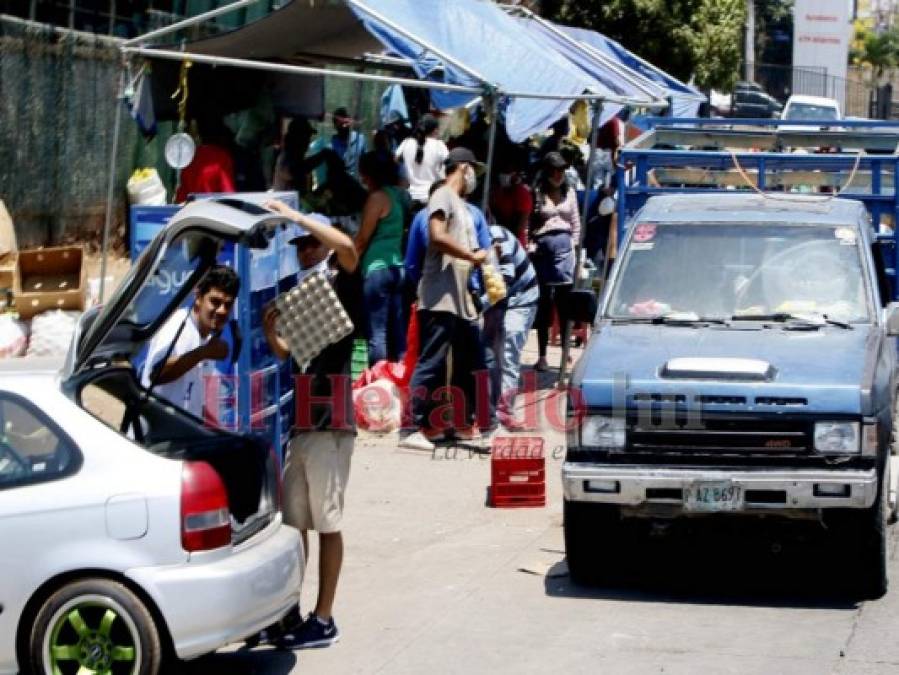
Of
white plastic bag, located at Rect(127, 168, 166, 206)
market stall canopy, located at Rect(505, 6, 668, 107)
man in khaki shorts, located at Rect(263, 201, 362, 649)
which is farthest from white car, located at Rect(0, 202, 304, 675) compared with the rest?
market stall canopy, located at Rect(505, 6, 668, 107)

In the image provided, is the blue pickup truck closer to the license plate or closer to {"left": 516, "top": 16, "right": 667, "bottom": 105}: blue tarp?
the license plate

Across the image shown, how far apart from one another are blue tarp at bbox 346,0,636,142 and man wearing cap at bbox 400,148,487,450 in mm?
1230

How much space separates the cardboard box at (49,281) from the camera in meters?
13.1

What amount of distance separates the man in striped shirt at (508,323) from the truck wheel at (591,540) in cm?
405

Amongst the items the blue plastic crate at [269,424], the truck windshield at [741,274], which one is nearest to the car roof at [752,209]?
the truck windshield at [741,274]

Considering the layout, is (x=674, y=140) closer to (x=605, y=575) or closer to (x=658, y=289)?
(x=658, y=289)

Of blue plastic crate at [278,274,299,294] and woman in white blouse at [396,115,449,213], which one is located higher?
woman in white blouse at [396,115,449,213]

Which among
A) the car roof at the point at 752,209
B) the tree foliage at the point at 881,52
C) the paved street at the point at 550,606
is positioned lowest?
the paved street at the point at 550,606

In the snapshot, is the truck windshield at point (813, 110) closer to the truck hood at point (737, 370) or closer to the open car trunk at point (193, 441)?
the truck hood at point (737, 370)

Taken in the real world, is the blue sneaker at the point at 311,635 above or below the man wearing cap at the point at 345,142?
below

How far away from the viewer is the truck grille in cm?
814

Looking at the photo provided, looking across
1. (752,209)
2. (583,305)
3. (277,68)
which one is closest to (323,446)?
(583,305)

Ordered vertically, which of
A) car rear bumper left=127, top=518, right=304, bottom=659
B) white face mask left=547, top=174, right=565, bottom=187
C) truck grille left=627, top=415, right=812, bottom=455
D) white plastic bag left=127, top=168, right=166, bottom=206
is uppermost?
white face mask left=547, top=174, right=565, bottom=187

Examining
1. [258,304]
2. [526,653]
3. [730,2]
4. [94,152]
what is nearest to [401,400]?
[258,304]
